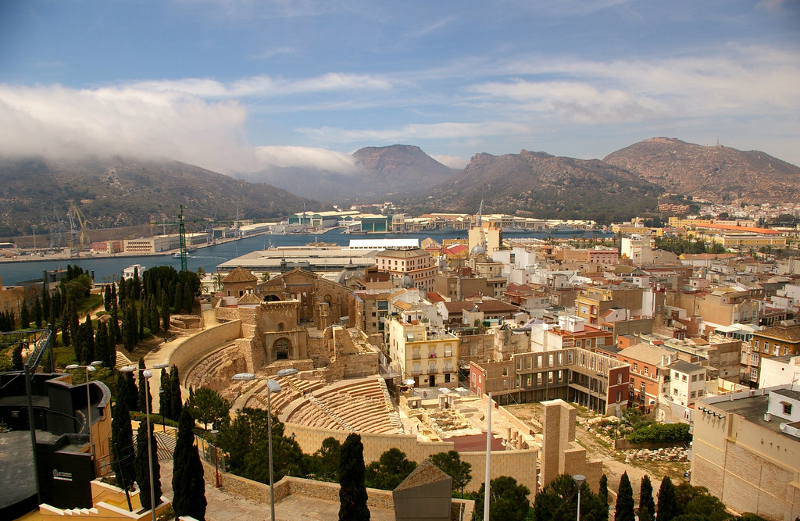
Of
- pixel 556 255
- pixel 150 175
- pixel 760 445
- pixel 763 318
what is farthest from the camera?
pixel 150 175

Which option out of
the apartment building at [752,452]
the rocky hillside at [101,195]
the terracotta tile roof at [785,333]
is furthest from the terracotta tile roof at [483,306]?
the rocky hillside at [101,195]

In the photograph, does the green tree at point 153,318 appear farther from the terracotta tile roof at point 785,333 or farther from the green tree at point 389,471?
the terracotta tile roof at point 785,333

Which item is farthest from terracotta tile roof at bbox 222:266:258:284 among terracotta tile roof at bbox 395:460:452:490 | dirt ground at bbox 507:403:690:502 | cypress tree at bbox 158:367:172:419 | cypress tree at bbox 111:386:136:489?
terracotta tile roof at bbox 395:460:452:490

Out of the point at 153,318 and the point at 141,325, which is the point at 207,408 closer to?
the point at 141,325

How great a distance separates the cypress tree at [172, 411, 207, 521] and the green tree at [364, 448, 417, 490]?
14.1ft

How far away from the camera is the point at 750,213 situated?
139500 mm

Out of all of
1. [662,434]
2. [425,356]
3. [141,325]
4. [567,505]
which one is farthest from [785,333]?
[141,325]

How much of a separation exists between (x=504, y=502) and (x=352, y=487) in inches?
163

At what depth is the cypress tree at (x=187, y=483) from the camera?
9.47 metres

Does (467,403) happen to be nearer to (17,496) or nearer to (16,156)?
(17,496)

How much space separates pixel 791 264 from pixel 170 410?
206 feet

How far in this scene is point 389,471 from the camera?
44.4 ft

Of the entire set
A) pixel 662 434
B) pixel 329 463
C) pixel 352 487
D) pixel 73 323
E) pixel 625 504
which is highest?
pixel 73 323

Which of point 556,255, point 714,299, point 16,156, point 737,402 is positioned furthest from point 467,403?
point 16,156
